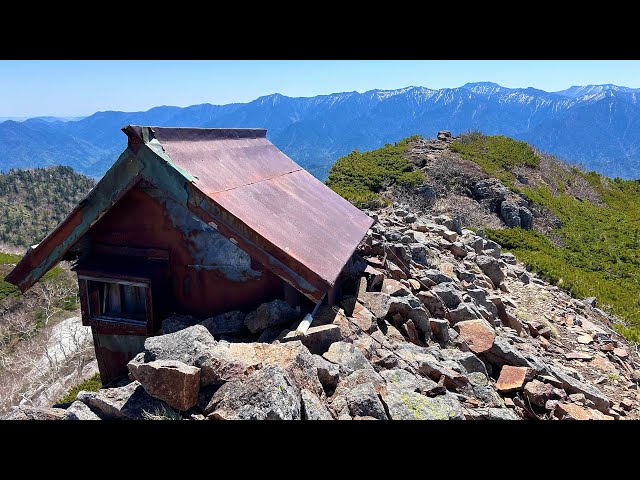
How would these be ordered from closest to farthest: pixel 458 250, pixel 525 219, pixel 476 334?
pixel 476 334
pixel 458 250
pixel 525 219

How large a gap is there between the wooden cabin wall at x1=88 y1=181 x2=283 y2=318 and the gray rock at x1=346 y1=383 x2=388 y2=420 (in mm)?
1605

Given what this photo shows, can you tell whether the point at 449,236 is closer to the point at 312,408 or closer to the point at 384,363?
the point at 384,363

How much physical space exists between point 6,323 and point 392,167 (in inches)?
1093

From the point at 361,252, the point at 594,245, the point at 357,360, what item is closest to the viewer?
the point at 357,360

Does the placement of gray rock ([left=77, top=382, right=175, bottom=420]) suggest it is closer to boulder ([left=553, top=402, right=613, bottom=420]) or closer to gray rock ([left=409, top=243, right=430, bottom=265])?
boulder ([left=553, top=402, right=613, bottom=420])

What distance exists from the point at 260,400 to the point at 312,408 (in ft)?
1.20

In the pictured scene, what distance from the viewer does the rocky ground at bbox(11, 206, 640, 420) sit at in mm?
3016

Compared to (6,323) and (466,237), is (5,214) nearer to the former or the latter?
(6,323)

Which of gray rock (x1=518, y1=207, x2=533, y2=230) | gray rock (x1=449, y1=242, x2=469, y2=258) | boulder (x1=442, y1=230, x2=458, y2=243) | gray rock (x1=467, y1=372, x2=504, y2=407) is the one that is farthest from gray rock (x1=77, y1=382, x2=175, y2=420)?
gray rock (x1=518, y1=207, x2=533, y2=230)

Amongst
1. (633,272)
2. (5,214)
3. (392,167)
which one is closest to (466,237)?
(633,272)

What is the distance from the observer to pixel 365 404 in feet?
10.4

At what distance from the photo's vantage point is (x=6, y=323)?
98.5 feet

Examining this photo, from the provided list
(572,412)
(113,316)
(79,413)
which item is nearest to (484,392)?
(572,412)

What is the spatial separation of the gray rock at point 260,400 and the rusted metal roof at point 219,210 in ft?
4.13
